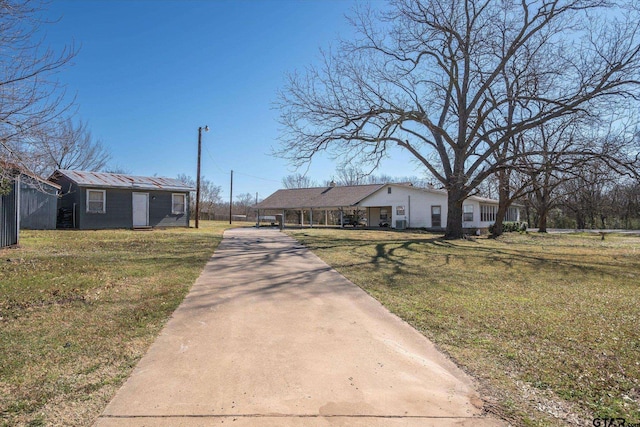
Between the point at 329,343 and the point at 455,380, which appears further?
the point at 329,343

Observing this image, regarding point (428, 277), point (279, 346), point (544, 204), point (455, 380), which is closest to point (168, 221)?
point (428, 277)

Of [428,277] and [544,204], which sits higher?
[544,204]

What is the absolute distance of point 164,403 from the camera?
2.70m

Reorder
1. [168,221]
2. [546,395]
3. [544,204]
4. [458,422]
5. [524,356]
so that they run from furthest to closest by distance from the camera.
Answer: [544,204] < [168,221] < [524,356] < [546,395] < [458,422]

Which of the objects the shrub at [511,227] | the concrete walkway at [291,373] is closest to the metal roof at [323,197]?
the shrub at [511,227]

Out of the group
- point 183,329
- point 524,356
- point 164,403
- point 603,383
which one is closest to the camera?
point 164,403

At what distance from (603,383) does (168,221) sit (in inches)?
904

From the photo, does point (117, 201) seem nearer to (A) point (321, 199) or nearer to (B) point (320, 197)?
(A) point (321, 199)

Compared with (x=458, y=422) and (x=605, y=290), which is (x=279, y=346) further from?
(x=605, y=290)

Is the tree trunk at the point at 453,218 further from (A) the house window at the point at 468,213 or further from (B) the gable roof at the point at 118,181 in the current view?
(B) the gable roof at the point at 118,181

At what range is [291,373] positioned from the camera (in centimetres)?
323

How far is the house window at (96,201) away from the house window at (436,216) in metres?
23.0

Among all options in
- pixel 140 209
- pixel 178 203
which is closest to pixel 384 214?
pixel 178 203

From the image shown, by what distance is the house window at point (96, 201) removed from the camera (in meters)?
19.6
